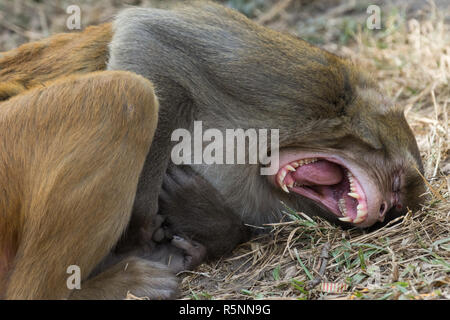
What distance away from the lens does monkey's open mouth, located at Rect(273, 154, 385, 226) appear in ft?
15.4

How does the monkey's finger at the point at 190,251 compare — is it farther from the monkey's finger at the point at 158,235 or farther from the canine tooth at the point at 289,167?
the canine tooth at the point at 289,167

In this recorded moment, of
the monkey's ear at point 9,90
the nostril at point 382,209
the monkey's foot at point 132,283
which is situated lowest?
the monkey's foot at point 132,283

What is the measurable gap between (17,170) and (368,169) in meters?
2.51

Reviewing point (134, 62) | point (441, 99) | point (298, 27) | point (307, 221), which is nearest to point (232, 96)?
point (134, 62)

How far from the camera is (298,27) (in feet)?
30.4

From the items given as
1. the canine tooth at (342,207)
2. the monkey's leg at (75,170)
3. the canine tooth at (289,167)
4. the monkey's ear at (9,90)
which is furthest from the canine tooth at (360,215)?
the monkey's ear at (9,90)

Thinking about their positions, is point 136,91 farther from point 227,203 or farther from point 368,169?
point 368,169

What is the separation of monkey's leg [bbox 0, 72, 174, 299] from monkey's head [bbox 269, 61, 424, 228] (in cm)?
A: 127

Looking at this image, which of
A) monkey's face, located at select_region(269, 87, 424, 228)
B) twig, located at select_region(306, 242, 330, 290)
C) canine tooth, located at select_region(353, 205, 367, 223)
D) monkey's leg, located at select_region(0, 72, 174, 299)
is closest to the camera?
monkey's leg, located at select_region(0, 72, 174, 299)

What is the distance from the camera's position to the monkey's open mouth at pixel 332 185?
15.4 ft

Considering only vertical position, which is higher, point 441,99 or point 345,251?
point 441,99

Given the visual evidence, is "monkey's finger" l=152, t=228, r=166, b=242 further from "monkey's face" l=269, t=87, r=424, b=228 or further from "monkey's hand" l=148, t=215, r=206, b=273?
"monkey's face" l=269, t=87, r=424, b=228

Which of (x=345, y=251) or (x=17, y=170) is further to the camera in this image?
(x=345, y=251)

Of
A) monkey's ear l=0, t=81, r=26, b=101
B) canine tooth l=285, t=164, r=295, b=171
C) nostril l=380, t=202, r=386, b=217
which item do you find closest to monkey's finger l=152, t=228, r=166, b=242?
canine tooth l=285, t=164, r=295, b=171
